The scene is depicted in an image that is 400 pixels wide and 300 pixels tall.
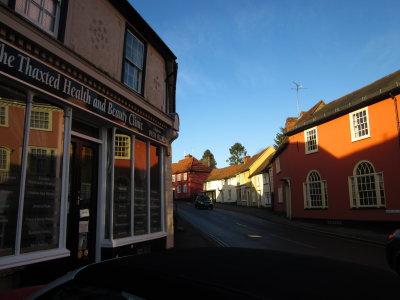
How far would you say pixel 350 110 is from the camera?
1808cm

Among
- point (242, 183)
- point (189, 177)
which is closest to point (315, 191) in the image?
point (242, 183)

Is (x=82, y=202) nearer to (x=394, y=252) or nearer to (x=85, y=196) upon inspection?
(x=85, y=196)

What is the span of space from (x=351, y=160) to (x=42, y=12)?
17542mm

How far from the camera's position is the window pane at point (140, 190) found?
7.54 m

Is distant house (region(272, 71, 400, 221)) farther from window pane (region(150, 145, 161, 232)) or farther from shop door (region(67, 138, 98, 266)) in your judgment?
shop door (region(67, 138, 98, 266))

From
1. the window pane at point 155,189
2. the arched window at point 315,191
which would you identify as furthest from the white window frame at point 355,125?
the window pane at point 155,189

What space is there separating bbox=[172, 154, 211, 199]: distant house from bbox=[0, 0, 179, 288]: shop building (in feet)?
160

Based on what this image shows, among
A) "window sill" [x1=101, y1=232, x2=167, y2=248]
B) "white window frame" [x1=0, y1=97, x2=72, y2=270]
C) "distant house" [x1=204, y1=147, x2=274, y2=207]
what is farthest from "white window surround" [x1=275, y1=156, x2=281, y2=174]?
"white window frame" [x1=0, y1=97, x2=72, y2=270]

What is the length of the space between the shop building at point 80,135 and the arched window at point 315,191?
13829mm

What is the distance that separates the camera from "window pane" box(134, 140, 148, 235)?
24.7 ft

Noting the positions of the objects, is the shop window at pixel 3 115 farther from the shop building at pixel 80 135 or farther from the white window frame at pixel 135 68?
the white window frame at pixel 135 68

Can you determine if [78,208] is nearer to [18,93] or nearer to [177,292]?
[18,93]

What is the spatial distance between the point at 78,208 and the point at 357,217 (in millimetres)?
16056

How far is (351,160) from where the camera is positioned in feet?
58.7
